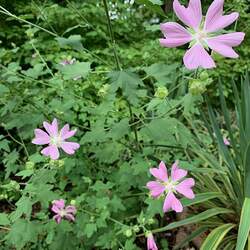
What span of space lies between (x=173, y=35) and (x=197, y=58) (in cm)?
7

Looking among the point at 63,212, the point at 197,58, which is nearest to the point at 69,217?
the point at 63,212

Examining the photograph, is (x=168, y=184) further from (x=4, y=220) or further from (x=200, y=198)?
(x=4, y=220)

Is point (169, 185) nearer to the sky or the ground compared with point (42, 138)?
nearer to the ground

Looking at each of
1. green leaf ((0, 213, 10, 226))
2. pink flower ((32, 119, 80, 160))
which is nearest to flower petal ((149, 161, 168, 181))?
pink flower ((32, 119, 80, 160))

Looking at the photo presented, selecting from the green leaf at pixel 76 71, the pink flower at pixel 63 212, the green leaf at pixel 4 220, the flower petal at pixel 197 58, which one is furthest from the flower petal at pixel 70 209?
the flower petal at pixel 197 58

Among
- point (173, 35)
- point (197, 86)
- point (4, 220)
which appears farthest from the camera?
point (4, 220)

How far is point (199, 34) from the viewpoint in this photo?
959 mm

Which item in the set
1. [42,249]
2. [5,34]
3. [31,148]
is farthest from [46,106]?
[5,34]

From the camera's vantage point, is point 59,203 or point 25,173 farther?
point 59,203

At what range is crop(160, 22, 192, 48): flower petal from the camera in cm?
92

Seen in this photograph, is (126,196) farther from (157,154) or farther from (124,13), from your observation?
(124,13)

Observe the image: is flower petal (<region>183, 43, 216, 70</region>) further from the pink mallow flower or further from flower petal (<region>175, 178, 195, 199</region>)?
flower petal (<region>175, 178, 195, 199</region>)

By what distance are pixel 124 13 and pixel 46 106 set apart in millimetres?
1624

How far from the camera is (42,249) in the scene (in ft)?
5.83
